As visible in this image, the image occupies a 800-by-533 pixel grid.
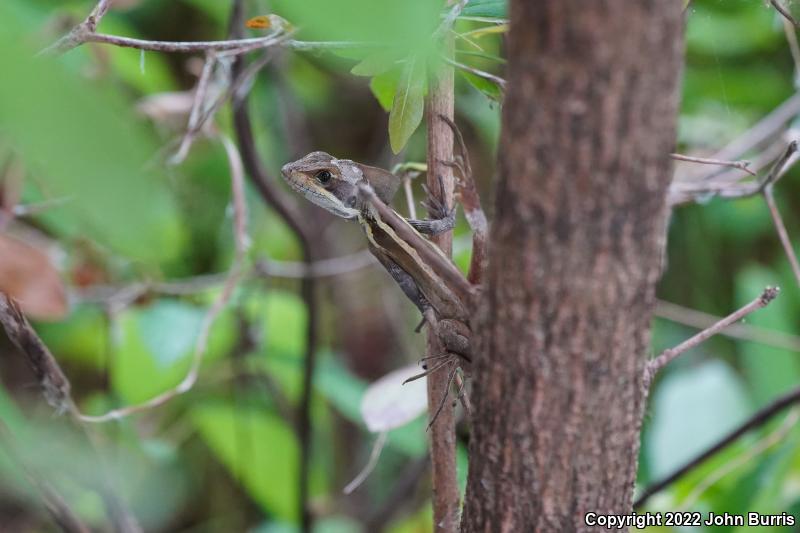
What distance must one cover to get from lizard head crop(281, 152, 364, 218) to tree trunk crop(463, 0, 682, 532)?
45cm

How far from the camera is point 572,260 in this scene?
0.54m

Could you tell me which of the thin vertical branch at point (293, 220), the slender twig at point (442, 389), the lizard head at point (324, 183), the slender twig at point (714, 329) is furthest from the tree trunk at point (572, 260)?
the thin vertical branch at point (293, 220)

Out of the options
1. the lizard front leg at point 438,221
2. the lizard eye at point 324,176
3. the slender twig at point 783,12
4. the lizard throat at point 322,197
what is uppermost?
the slender twig at point 783,12

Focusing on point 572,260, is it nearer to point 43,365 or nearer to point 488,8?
point 488,8

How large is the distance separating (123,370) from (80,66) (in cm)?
73

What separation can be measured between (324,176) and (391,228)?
0.42ft

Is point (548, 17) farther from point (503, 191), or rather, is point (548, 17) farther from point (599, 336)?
point (599, 336)

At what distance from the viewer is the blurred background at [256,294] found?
49 cm

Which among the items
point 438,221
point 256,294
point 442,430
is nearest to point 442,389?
point 442,430

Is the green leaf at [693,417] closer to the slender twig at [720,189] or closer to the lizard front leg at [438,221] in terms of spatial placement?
the slender twig at [720,189]

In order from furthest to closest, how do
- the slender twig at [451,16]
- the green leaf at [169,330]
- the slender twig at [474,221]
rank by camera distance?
the green leaf at [169,330] < the slender twig at [474,221] < the slender twig at [451,16]

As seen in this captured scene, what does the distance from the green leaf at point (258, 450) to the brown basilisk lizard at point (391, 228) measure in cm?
109

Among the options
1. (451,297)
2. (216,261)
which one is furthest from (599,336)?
(216,261)

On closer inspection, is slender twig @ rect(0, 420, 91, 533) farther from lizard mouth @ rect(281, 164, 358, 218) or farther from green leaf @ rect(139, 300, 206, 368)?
green leaf @ rect(139, 300, 206, 368)
